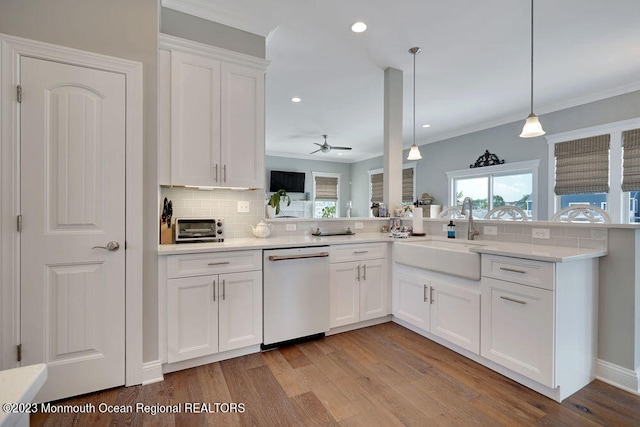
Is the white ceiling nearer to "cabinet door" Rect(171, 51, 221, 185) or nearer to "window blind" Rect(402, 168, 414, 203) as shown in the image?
"cabinet door" Rect(171, 51, 221, 185)

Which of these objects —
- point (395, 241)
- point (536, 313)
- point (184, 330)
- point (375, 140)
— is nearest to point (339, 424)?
point (184, 330)

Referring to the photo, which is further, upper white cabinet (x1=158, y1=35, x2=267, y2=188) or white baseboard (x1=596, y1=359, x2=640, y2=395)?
upper white cabinet (x1=158, y1=35, x2=267, y2=188)

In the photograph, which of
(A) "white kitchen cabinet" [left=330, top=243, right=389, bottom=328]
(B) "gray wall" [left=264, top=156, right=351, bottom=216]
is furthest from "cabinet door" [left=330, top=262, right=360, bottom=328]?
(B) "gray wall" [left=264, top=156, right=351, bottom=216]

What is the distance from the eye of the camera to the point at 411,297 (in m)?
2.77

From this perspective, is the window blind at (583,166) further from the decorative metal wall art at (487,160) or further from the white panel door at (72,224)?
the white panel door at (72,224)

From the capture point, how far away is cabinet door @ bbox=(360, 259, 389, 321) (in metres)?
2.85

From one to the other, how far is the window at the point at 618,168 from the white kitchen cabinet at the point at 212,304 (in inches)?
204

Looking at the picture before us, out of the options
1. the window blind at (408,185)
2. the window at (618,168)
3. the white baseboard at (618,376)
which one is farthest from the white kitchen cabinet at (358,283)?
the window blind at (408,185)

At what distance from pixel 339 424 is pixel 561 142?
554 centimetres

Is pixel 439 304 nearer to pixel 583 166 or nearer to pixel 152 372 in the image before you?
pixel 152 372

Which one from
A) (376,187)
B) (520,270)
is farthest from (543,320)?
(376,187)

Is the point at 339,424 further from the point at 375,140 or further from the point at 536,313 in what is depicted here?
the point at 375,140

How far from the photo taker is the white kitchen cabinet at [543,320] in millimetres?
1783

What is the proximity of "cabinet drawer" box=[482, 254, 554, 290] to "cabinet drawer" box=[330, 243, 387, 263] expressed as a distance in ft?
3.23
